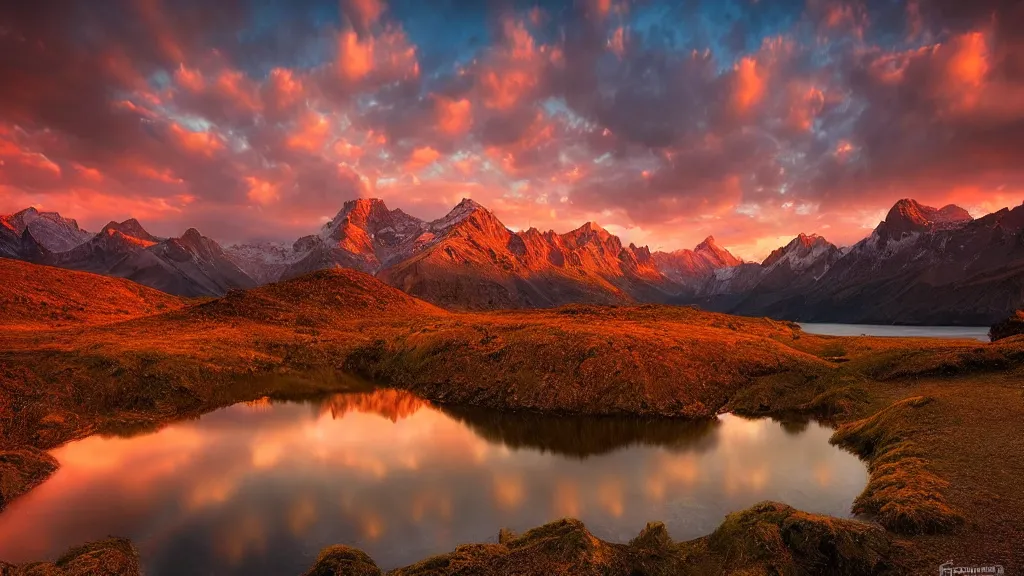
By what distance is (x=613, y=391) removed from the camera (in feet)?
192

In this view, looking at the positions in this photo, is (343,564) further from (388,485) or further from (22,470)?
(22,470)

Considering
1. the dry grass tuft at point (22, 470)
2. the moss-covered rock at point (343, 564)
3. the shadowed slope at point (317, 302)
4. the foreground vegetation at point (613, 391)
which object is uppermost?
the shadowed slope at point (317, 302)

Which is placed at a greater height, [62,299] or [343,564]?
[62,299]

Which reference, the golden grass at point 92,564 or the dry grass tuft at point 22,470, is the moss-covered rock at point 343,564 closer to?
the golden grass at point 92,564

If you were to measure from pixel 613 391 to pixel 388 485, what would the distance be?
33.7 metres

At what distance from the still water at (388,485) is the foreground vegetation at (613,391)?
10.5 feet

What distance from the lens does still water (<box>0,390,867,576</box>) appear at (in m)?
25.6

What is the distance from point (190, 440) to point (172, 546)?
22379 mm

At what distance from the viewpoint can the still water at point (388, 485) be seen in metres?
25.6

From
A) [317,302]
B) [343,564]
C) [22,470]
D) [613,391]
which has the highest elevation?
[317,302]

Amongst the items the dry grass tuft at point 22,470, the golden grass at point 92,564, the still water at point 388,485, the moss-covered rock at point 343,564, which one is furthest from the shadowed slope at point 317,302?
the moss-covered rock at point 343,564

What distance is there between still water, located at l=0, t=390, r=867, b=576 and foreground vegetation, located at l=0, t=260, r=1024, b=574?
10.5 ft

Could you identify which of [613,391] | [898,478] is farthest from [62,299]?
[898,478]

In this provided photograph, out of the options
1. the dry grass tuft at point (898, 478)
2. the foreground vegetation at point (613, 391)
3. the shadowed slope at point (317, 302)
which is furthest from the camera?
the shadowed slope at point (317, 302)
